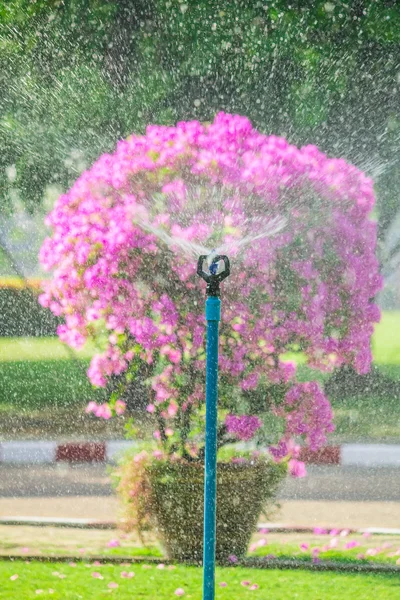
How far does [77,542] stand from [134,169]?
2.01m

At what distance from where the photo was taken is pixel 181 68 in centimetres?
1047

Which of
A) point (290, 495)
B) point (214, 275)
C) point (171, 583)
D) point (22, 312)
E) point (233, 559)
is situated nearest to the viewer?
point (214, 275)

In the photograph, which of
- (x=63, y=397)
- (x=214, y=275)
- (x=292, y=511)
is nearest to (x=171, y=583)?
(x=214, y=275)

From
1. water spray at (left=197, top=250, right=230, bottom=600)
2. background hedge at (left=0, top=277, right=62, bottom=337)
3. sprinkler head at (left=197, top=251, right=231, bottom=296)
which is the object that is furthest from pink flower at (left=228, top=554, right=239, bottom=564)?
background hedge at (left=0, top=277, right=62, bottom=337)

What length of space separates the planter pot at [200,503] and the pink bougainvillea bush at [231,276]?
0.13 meters

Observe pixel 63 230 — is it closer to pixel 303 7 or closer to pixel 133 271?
pixel 133 271

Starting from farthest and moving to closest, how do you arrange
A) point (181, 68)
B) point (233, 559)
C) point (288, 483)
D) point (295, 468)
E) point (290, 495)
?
point (181, 68)
point (288, 483)
point (290, 495)
point (295, 468)
point (233, 559)

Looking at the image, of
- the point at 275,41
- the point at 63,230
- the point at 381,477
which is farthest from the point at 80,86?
the point at 63,230

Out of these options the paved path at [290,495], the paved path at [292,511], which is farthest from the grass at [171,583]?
the paved path at [290,495]

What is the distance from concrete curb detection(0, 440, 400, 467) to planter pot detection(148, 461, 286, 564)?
3.61 metres

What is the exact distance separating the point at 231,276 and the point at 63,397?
11.8 metres

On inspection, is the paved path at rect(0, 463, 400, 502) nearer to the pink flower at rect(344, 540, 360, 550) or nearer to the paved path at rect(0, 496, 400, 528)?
the paved path at rect(0, 496, 400, 528)

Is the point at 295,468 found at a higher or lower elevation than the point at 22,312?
lower

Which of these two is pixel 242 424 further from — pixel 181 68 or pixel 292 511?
pixel 181 68
